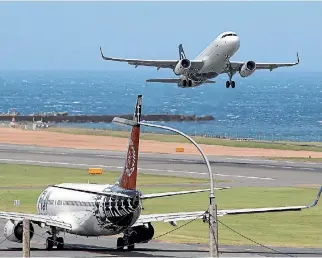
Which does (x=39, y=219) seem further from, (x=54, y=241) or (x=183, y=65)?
(x=183, y=65)

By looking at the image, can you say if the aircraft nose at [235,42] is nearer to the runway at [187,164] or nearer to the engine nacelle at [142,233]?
the runway at [187,164]

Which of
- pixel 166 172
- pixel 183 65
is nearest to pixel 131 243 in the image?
pixel 183 65

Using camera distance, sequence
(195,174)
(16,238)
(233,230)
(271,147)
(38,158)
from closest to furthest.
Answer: (16,238), (233,230), (195,174), (38,158), (271,147)

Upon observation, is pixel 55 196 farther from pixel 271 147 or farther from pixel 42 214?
pixel 271 147

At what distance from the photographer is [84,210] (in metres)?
66.9

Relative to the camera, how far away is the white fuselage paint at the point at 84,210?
64.4 meters

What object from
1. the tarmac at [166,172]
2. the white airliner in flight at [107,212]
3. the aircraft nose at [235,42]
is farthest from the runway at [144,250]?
the aircraft nose at [235,42]

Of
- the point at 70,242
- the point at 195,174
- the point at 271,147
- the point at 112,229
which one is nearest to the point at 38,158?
the point at 195,174

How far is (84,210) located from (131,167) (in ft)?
15.4

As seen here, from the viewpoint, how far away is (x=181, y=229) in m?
83.1

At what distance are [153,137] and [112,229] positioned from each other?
12677cm

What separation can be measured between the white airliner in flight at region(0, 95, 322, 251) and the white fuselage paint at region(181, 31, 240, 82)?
5228 cm

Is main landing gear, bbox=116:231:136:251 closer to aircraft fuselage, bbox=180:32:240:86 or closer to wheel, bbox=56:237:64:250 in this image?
wheel, bbox=56:237:64:250

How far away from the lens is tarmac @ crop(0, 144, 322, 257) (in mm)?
68312
